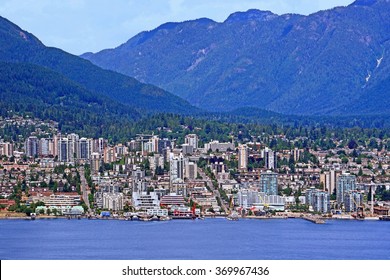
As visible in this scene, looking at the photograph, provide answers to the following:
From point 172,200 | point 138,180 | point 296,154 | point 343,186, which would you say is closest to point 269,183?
point 343,186

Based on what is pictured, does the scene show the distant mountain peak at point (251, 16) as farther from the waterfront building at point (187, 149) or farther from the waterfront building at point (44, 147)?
the waterfront building at point (187, 149)

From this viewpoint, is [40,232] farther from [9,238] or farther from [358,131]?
[358,131]

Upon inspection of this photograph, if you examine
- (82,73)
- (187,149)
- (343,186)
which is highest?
(82,73)

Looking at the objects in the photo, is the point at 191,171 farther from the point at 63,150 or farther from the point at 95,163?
the point at 63,150

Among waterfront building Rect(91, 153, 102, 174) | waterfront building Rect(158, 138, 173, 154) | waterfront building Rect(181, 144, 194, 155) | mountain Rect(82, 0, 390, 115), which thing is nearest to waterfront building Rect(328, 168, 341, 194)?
waterfront building Rect(91, 153, 102, 174)

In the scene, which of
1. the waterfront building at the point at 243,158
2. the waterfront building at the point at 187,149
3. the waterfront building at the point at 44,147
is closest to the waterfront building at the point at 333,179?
the waterfront building at the point at 243,158

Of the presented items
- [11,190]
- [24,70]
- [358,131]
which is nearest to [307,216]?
[11,190]
